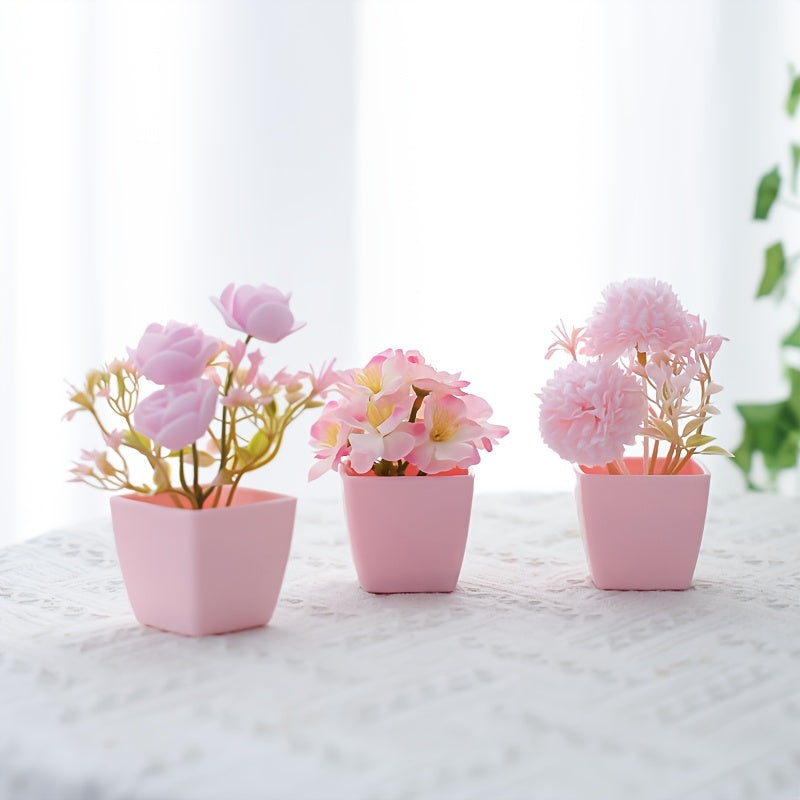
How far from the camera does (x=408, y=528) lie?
32.6 inches

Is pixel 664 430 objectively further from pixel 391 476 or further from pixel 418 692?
pixel 418 692

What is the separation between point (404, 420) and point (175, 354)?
20 cm

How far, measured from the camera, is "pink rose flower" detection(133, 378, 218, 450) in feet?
2.19

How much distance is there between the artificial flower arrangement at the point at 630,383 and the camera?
80 cm

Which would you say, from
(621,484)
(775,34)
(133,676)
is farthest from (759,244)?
(133,676)

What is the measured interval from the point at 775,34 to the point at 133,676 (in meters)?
1.84

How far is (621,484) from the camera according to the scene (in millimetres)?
844

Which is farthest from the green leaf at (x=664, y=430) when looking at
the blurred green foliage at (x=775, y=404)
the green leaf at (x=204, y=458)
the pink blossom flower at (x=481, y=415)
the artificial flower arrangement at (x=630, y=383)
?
the blurred green foliage at (x=775, y=404)

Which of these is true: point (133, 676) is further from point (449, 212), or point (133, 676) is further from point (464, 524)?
point (449, 212)

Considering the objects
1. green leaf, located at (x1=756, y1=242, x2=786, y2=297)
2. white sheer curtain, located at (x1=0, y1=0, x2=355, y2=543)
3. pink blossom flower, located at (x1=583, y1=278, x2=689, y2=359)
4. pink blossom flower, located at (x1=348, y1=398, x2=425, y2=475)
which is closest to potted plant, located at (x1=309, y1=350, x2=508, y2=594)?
pink blossom flower, located at (x1=348, y1=398, x2=425, y2=475)

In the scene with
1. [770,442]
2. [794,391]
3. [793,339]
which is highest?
[793,339]

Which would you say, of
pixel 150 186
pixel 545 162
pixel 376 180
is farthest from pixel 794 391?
pixel 150 186

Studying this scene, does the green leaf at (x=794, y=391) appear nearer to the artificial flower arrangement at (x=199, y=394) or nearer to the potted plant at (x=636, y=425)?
the potted plant at (x=636, y=425)

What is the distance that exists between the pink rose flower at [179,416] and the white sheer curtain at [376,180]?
4.23ft
